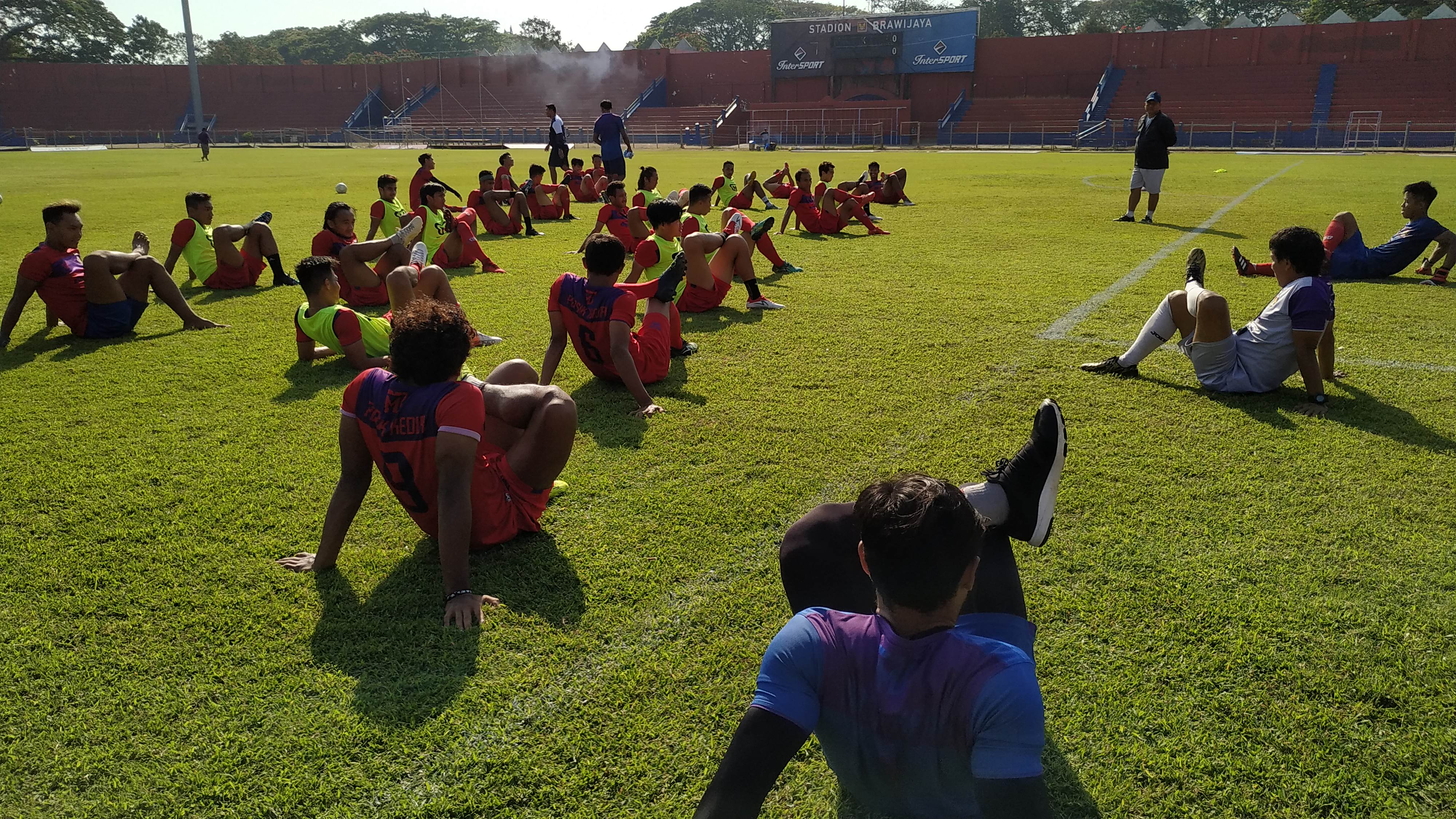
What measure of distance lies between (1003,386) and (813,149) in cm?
4343

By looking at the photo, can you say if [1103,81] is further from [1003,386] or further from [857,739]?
[857,739]

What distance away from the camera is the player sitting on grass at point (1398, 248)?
371 inches

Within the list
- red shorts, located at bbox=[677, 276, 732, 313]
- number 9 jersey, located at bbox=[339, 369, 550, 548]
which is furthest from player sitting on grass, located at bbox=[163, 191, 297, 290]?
number 9 jersey, located at bbox=[339, 369, 550, 548]

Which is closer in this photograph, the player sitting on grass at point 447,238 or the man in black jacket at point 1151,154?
the player sitting on grass at point 447,238

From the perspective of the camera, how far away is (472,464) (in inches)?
135

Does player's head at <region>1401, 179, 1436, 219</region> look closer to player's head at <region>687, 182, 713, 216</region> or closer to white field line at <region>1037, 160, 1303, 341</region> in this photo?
white field line at <region>1037, 160, 1303, 341</region>

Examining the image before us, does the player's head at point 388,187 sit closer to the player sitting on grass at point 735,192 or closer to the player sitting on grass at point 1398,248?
the player sitting on grass at point 735,192

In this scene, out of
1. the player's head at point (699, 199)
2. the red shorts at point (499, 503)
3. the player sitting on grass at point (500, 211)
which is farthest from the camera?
the player sitting on grass at point (500, 211)

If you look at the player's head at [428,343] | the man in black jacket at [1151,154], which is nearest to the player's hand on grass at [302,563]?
the player's head at [428,343]

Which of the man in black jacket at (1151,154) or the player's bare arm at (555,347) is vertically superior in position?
the man in black jacket at (1151,154)

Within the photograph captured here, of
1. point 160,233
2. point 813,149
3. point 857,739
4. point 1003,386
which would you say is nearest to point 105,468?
point 857,739

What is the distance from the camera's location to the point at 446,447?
11.0 feet

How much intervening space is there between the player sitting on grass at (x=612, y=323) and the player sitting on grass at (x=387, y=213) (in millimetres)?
6604

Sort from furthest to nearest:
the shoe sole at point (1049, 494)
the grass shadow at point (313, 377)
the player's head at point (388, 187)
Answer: the player's head at point (388, 187), the grass shadow at point (313, 377), the shoe sole at point (1049, 494)
